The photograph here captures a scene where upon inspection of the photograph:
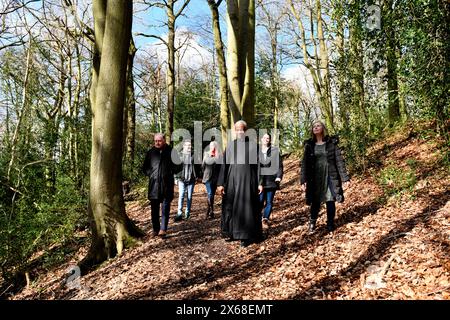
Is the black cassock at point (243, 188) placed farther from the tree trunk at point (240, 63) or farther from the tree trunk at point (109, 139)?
the tree trunk at point (240, 63)

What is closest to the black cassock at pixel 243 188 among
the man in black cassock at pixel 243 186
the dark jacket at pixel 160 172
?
the man in black cassock at pixel 243 186

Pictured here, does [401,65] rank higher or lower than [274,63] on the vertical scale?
lower

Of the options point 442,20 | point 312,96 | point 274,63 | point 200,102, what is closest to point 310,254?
point 442,20

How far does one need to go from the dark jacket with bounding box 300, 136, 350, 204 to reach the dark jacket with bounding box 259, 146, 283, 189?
3.18 ft

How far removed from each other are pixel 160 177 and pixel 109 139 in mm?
1266

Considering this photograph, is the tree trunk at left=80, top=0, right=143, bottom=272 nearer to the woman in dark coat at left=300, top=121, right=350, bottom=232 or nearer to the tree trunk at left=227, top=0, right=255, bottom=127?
the tree trunk at left=227, top=0, right=255, bottom=127

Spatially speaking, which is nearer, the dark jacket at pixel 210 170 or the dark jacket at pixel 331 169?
the dark jacket at pixel 331 169

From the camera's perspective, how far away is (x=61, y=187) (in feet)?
31.6

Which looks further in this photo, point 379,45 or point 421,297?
point 379,45

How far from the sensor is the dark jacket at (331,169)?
19.6 ft

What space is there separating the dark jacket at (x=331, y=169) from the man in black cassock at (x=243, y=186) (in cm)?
87

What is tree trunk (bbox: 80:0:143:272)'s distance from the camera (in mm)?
6660
